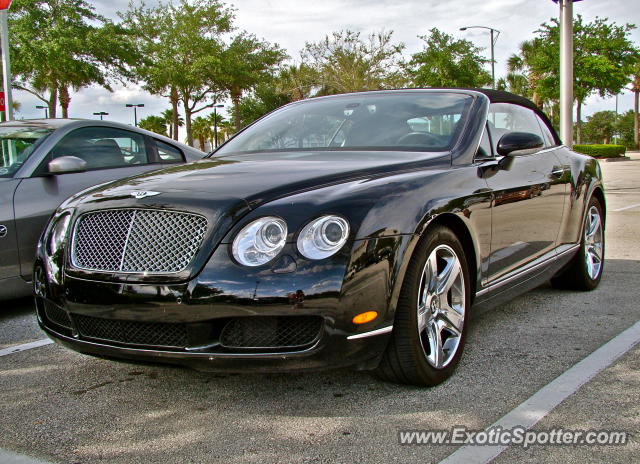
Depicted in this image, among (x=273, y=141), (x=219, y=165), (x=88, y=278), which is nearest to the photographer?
(x=88, y=278)

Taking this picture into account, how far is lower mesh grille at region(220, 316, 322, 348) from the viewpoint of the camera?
263 cm

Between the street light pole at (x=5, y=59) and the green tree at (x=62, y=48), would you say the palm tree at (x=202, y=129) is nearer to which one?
the green tree at (x=62, y=48)

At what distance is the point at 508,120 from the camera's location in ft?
14.6

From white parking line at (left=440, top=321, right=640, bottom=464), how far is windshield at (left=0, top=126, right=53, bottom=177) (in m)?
3.71

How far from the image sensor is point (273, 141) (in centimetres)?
423

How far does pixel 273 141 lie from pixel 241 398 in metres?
1.77

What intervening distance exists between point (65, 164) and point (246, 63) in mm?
36626

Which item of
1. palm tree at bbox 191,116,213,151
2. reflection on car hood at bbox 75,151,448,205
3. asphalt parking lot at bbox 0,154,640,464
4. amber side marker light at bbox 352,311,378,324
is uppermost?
palm tree at bbox 191,116,213,151

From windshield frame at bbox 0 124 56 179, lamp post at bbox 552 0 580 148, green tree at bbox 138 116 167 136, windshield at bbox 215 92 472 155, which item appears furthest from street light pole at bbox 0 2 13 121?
green tree at bbox 138 116 167 136

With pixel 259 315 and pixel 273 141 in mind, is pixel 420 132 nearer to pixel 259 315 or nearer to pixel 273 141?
pixel 273 141

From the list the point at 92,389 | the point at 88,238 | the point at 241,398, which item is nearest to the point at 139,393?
the point at 92,389

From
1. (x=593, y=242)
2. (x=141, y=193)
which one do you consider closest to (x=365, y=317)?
(x=141, y=193)

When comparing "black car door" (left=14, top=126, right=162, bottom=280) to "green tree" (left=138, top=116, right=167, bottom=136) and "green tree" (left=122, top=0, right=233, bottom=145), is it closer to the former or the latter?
"green tree" (left=122, top=0, right=233, bottom=145)

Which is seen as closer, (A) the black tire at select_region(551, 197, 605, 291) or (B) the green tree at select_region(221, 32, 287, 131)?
(A) the black tire at select_region(551, 197, 605, 291)
